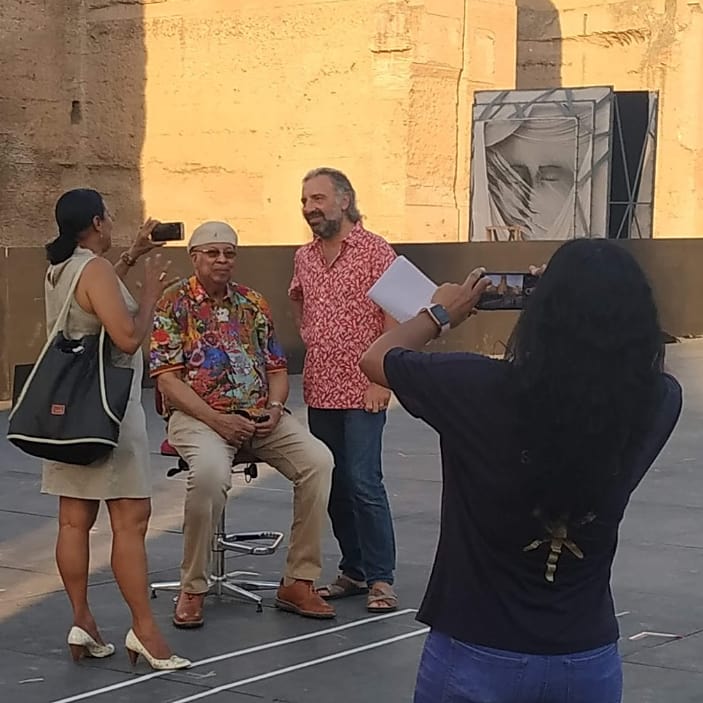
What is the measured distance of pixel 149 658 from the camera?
5.66 meters

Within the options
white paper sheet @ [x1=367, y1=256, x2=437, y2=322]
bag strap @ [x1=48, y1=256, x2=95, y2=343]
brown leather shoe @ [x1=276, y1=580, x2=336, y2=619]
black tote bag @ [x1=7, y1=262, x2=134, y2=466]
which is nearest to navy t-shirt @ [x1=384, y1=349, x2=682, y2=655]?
white paper sheet @ [x1=367, y1=256, x2=437, y2=322]

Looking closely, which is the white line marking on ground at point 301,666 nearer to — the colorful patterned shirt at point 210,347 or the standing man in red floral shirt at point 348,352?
the standing man in red floral shirt at point 348,352

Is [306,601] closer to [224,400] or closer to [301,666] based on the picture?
[301,666]

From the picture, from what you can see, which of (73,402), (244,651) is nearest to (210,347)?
(73,402)

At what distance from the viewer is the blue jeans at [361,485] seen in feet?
21.6

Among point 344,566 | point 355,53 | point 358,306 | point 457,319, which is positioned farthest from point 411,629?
point 355,53

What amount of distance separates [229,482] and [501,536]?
340cm

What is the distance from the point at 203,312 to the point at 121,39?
22208 millimetres

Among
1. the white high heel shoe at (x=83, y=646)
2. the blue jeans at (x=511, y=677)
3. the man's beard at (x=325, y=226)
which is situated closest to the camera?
the blue jeans at (x=511, y=677)

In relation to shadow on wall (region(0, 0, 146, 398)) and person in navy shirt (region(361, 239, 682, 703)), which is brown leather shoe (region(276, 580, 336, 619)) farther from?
shadow on wall (region(0, 0, 146, 398))

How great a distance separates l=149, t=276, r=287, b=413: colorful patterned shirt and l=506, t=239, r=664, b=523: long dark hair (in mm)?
3533

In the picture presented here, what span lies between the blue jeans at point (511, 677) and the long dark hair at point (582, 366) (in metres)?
0.28

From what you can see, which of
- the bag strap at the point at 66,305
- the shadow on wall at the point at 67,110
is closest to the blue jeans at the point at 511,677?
the bag strap at the point at 66,305

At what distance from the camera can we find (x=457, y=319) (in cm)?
333
